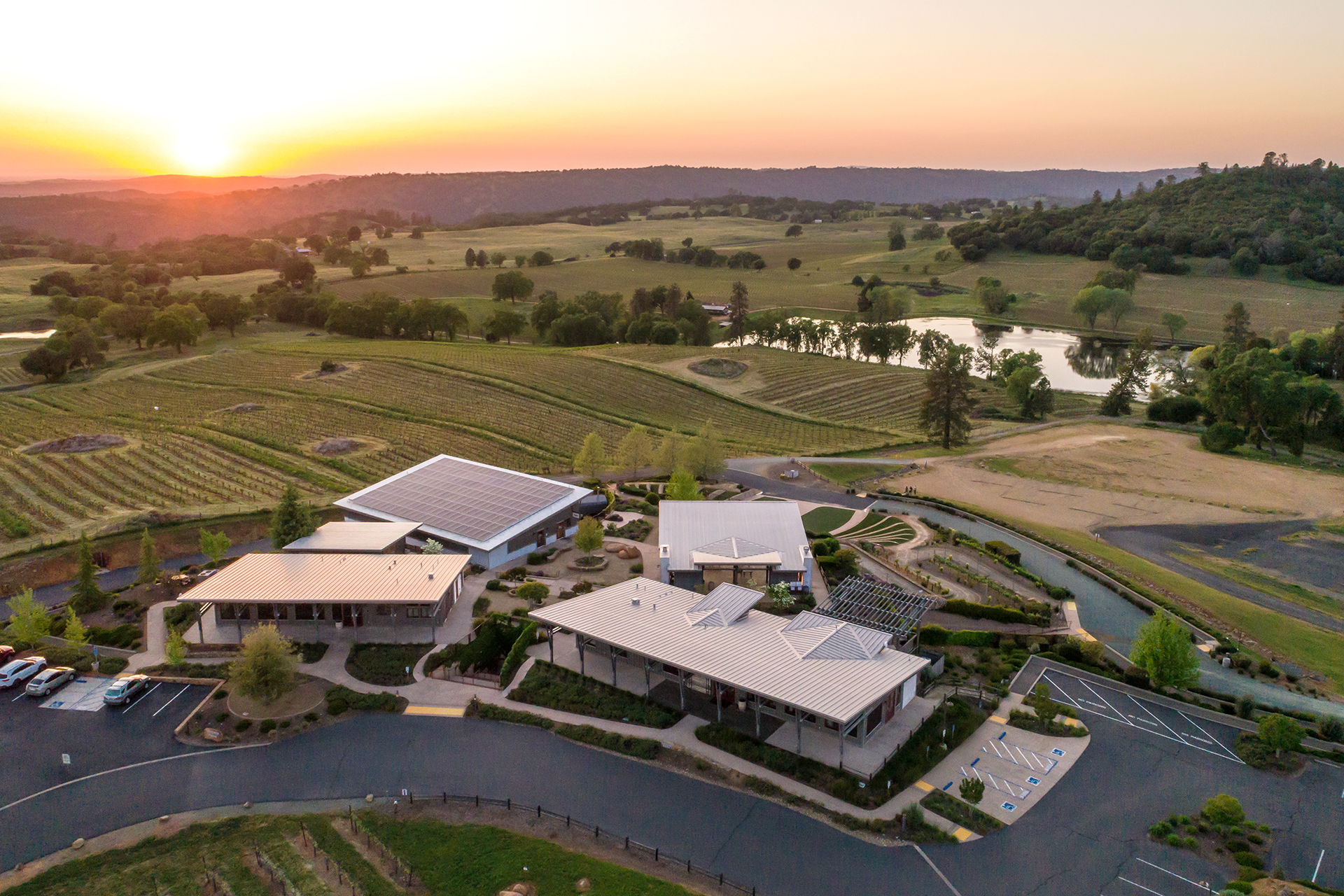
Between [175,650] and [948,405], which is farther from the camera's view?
[948,405]

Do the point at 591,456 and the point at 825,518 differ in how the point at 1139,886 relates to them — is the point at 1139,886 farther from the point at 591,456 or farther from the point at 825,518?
the point at 591,456

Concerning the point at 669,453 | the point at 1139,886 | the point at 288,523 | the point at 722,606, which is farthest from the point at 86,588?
the point at 1139,886

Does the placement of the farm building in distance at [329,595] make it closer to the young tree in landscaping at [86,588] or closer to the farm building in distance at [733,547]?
the young tree in landscaping at [86,588]

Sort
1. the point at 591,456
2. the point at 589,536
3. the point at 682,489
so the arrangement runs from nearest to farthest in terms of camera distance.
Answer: the point at 589,536 → the point at 682,489 → the point at 591,456

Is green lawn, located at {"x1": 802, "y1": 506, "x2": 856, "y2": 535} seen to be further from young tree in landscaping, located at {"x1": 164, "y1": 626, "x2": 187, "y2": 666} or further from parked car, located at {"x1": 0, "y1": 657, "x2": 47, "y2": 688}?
parked car, located at {"x1": 0, "y1": 657, "x2": 47, "y2": 688}

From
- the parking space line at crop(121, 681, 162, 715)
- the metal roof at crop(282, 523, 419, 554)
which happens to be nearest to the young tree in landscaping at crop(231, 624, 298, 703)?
the parking space line at crop(121, 681, 162, 715)

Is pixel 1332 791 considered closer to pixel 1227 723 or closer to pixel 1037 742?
pixel 1227 723
